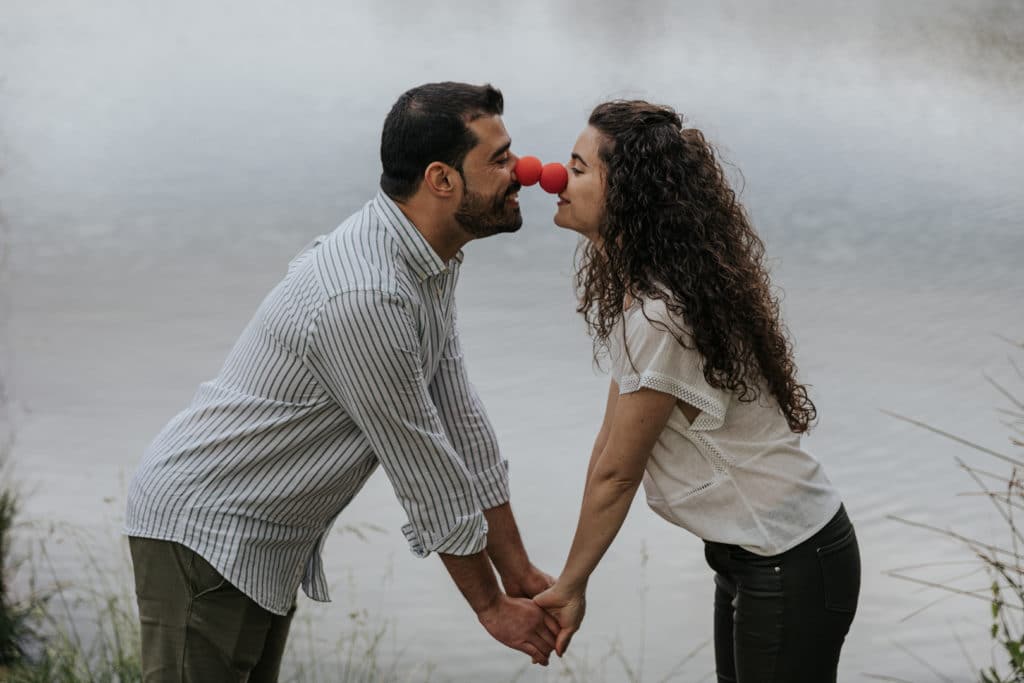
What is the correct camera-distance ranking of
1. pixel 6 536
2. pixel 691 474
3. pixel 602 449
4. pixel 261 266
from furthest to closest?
pixel 261 266 → pixel 6 536 → pixel 602 449 → pixel 691 474

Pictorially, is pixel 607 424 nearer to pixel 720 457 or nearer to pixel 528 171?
pixel 720 457

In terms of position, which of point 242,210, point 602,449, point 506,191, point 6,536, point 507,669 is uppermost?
point 506,191

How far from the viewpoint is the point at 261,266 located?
18.6 ft

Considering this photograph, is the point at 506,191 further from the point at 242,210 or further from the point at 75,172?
the point at 75,172

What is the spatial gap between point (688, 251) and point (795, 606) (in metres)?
0.57

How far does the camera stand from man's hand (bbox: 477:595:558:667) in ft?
6.90

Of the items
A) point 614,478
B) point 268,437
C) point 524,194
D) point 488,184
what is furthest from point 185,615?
point 524,194

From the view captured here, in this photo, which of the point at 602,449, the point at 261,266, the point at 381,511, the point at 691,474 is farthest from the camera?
the point at 261,266

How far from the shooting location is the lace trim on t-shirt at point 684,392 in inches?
71.1

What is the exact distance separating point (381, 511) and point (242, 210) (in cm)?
197

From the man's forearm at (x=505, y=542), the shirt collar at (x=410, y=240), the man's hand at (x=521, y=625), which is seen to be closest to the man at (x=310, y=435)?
Answer: the shirt collar at (x=410, y=240)

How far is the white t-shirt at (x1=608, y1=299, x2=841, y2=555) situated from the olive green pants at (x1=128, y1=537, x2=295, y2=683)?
2.32 ft

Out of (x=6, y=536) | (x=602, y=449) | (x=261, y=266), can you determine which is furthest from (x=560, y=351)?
(x=602, y=449)

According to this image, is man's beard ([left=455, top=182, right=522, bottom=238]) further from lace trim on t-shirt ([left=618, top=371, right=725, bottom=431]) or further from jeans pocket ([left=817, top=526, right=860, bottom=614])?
jeans pocket ([left=817, top=526, right=860, bottom=614])
